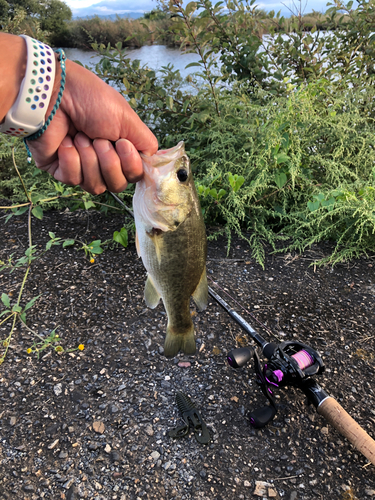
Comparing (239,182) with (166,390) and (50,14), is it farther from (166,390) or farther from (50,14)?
(50,14)

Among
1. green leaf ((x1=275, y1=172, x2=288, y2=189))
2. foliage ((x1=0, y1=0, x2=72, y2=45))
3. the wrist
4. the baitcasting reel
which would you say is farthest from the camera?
foliage ((x1=0, y1=0, x2=72, y2=45))

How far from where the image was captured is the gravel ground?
1790mm

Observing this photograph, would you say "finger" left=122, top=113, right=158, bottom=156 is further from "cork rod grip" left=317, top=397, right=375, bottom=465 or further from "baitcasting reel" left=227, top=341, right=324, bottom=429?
"cork rod grip" left=317, top=397, right=375, bottom=465

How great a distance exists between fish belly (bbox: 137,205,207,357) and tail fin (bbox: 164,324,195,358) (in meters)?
0.13

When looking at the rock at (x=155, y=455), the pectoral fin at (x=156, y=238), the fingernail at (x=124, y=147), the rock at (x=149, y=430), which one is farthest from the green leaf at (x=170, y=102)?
the rock at (x=155, y=455)

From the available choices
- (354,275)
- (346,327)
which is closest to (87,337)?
(346,327)

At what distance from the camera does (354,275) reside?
3145 millimetres

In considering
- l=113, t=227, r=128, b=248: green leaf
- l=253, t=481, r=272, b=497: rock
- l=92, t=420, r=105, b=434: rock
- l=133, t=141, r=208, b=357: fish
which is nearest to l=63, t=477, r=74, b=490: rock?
l=92, t=420, r=105, b=434: rock

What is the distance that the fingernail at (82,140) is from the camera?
1.52 metres

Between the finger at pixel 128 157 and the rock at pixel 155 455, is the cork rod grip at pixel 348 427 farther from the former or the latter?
the finger at pixel 128 157

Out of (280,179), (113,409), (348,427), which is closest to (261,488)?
(348,427)

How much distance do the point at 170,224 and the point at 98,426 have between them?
4.37ft

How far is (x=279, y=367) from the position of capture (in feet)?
6.18

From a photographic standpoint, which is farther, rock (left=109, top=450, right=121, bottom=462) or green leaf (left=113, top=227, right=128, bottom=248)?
green leaf (left=113, top=227, right=128, bottom=248)
